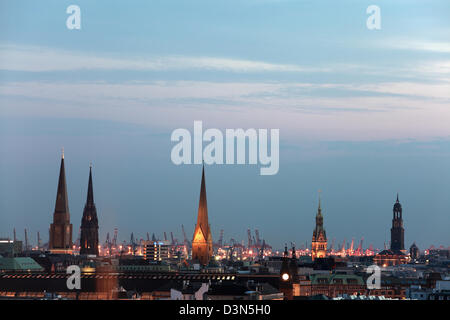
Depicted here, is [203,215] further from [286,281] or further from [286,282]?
[286,282]

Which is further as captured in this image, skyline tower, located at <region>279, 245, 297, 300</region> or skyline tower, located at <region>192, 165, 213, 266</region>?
skyline tower, located at <region>192, 165, 213, 266</region>

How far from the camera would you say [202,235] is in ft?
625

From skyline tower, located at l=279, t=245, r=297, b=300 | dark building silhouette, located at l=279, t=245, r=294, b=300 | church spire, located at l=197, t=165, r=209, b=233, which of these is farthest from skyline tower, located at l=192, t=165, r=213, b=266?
dark building silhouette, located at l=279, t=245, r=294, b=300

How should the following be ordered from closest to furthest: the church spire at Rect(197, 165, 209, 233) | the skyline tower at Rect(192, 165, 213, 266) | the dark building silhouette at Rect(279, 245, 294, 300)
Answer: the dark building silhouette at Rect(279, 245, 294, 300)
the church spire at Rect(197, 165, 209, 233)
the skyline tower at Rect(192, 165, 213, 266)

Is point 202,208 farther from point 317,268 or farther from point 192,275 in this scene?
point 192,275

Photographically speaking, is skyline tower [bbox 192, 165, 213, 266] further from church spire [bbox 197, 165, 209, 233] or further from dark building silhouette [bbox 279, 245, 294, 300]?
dark building silhouette [bbox 279, 245, 294, 300]

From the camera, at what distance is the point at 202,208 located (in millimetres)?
190375

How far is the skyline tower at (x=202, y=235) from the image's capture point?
623 ft

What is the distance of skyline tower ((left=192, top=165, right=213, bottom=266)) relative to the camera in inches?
7480

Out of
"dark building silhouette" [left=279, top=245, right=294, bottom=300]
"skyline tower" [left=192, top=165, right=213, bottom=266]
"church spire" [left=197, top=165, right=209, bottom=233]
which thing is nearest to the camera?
"dark building silhouette" [left=279, top=245, right=294, bottom=300]

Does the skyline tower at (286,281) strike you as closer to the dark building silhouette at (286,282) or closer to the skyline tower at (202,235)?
the dark building silhouette at (286,282)

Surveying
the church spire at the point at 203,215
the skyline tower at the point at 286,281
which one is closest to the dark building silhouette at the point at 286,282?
the skyline tower at the point at 286,281
